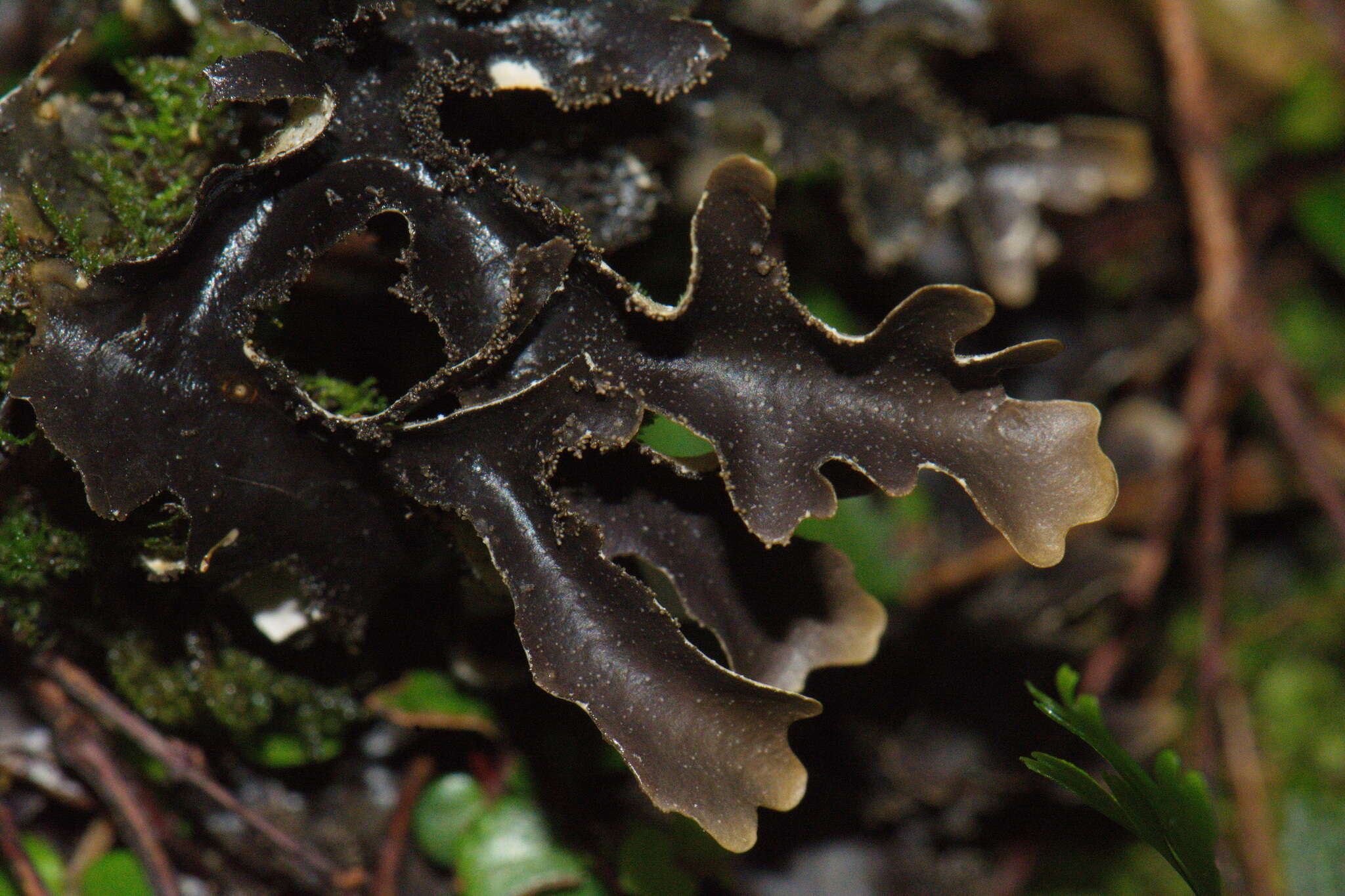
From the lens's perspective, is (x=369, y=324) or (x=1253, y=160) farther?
(x=1253, y=160)

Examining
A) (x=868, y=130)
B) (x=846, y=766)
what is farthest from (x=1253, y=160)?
(x=846, y=766)

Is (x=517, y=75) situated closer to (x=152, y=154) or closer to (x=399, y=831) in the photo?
(x=152, y=154)

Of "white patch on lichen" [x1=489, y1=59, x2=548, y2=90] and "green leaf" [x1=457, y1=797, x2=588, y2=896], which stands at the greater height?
"white patch on lichen" [x1=489, y1=59, x2=548, y2=90]

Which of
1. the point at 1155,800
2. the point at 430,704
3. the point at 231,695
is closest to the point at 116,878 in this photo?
the point at 231,695

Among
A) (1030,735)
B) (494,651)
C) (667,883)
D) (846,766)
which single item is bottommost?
(1030,735)

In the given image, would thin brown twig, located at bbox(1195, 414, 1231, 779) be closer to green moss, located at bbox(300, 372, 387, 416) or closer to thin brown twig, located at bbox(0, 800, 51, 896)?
green moss, located at bbox(300, 372, 387, 416)

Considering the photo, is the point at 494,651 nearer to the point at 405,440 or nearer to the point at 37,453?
the point at 405,440

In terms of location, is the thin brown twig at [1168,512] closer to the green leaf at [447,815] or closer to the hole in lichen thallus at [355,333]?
the green leaf at [447,815]

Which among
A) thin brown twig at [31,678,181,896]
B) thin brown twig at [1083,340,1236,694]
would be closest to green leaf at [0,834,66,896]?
thin brown twig at [31,678,181,896]
